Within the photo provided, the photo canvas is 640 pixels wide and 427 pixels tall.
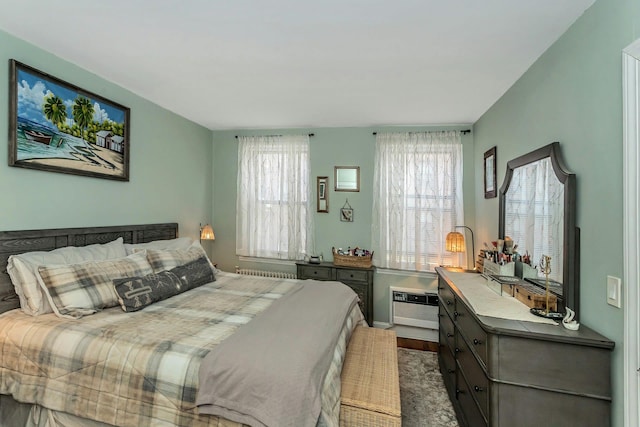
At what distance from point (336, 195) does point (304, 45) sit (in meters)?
2.12

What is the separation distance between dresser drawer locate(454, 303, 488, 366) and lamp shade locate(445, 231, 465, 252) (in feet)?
3.94

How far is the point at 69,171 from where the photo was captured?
2.21 meters

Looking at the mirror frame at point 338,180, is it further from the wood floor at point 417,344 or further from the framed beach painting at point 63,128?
the framed beach painting at point 63,128

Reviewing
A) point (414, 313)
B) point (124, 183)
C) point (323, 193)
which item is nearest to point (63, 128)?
point (124, 183)

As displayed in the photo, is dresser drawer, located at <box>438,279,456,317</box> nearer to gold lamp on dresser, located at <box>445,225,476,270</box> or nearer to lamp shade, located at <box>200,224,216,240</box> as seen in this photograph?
gold lamp on dresser, located at <box>445,225,476,270</box>

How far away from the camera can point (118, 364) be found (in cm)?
146

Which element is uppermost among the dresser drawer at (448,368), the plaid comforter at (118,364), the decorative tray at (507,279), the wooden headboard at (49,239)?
the wooden headboard at (49,239)

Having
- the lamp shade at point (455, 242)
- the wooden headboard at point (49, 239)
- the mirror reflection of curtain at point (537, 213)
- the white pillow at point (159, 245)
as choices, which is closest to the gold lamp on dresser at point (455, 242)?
the lamp shade at point (455, 242)

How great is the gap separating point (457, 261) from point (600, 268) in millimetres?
2068

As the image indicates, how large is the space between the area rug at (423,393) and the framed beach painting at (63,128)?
10.4 ft

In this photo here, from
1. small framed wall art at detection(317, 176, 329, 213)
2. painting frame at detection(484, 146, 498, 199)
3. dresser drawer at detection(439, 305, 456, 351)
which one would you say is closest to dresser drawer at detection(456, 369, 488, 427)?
dresser drawer at detection(439, 305, 456, 351)

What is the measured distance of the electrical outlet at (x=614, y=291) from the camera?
124 cm

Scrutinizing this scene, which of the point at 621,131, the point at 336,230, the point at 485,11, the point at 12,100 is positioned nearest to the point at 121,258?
the point at 12,100

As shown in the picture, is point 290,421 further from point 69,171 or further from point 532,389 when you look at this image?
point 69,171
